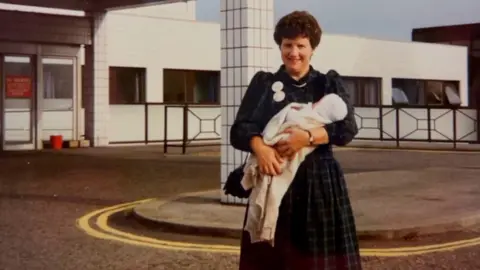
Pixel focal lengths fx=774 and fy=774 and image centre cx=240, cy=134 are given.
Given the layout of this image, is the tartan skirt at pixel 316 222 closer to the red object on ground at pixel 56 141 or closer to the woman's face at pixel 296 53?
the woman's face at pixel 296 53

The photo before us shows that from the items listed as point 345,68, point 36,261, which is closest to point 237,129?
point 36,261

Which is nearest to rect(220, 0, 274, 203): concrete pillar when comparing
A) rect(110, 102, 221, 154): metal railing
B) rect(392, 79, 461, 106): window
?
rect(110, 102, 221, 154): metal railing

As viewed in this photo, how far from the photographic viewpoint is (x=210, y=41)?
2611 centimetres

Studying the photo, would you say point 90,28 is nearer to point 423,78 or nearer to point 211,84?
point 211,84

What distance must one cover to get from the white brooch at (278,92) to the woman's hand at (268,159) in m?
0.25

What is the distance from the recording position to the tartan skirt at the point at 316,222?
11.8 feet

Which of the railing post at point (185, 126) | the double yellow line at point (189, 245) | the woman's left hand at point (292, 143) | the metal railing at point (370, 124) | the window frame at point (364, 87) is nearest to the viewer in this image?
the woman's left hand at point (292, 143)

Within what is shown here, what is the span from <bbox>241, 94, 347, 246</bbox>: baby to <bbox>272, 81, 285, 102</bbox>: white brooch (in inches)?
2.6

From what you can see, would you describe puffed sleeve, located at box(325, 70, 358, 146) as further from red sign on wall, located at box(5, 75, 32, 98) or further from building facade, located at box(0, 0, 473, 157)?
red sign on wall, located at box(5, 75, 32, 98)

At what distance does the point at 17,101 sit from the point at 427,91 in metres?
19.6

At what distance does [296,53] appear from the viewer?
3662mm

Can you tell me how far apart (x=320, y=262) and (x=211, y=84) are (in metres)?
23.6

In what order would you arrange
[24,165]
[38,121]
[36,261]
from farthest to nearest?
[38,121] → [24,165] → [36,261]

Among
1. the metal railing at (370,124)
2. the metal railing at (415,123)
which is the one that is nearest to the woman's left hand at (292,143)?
the metal railing at (370,124)
